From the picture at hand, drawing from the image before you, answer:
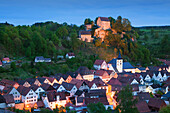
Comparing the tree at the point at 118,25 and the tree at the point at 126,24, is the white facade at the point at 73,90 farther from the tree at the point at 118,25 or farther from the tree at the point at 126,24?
the tree at the point at 126,24

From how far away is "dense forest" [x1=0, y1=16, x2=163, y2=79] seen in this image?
45.0 m

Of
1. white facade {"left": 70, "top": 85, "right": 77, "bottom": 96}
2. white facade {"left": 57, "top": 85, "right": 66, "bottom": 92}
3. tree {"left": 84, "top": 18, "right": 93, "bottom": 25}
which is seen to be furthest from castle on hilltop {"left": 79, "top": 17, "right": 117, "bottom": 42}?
white facade {"left": 57, "top": 85, "right": 66, "bottom": 92}

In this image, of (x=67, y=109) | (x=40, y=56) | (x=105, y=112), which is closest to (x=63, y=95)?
(x=67, y=109)

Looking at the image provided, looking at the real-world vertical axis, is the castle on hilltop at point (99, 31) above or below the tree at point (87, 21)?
below

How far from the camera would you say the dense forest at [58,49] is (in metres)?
45.0

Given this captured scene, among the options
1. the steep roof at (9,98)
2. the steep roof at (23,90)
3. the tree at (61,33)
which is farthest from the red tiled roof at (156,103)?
the tree at (61,33)

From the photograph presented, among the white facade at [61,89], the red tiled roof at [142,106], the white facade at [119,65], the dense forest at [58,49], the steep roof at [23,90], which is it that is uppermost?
the dense forest at [58,49]

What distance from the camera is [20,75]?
131 ft

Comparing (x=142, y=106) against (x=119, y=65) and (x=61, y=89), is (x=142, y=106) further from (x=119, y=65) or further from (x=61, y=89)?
(x=119, y=65)

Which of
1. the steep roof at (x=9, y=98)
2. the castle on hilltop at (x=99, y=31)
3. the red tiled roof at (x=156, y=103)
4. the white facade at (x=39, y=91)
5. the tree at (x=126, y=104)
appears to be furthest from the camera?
the castle on hilltop at (x=99, y=31)

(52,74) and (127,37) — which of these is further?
(127,37)

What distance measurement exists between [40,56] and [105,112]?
3208cm

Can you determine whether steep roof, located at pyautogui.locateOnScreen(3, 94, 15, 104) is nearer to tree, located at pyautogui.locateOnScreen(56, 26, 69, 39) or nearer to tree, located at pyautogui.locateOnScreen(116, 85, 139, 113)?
→ tree, located at pyautogui.locateOnScreen(116, 85, 139, 113)

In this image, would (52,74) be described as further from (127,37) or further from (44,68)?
(127,37)
